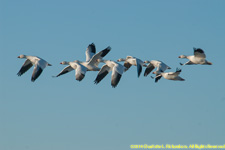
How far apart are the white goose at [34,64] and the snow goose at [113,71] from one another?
9.62 ft

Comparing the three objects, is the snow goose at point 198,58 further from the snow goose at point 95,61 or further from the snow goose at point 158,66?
the snow goose at point 95,61

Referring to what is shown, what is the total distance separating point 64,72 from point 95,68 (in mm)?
2487

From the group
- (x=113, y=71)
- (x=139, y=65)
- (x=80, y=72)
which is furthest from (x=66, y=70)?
(x=139, y=65)

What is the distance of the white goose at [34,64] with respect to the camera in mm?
32250

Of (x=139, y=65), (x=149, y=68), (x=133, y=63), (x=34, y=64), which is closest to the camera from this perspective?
(x=139, y=65)

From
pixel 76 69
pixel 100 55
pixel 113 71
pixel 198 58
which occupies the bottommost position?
pixel 113 71

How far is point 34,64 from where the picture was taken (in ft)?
110

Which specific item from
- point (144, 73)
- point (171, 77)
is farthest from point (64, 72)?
point (171, 77)

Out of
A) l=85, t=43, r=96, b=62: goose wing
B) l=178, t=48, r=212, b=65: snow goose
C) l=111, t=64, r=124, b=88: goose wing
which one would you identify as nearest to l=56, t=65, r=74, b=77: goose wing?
l=85, t=43, r=96, b=62: goose wing

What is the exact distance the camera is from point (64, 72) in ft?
114

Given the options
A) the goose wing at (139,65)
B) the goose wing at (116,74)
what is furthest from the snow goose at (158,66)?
the goose wing at (116,74)

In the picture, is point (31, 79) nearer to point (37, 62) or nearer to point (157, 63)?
point (37, 62)

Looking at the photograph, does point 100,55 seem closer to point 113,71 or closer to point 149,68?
point 113,71

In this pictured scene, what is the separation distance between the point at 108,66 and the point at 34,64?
13.7 feet
